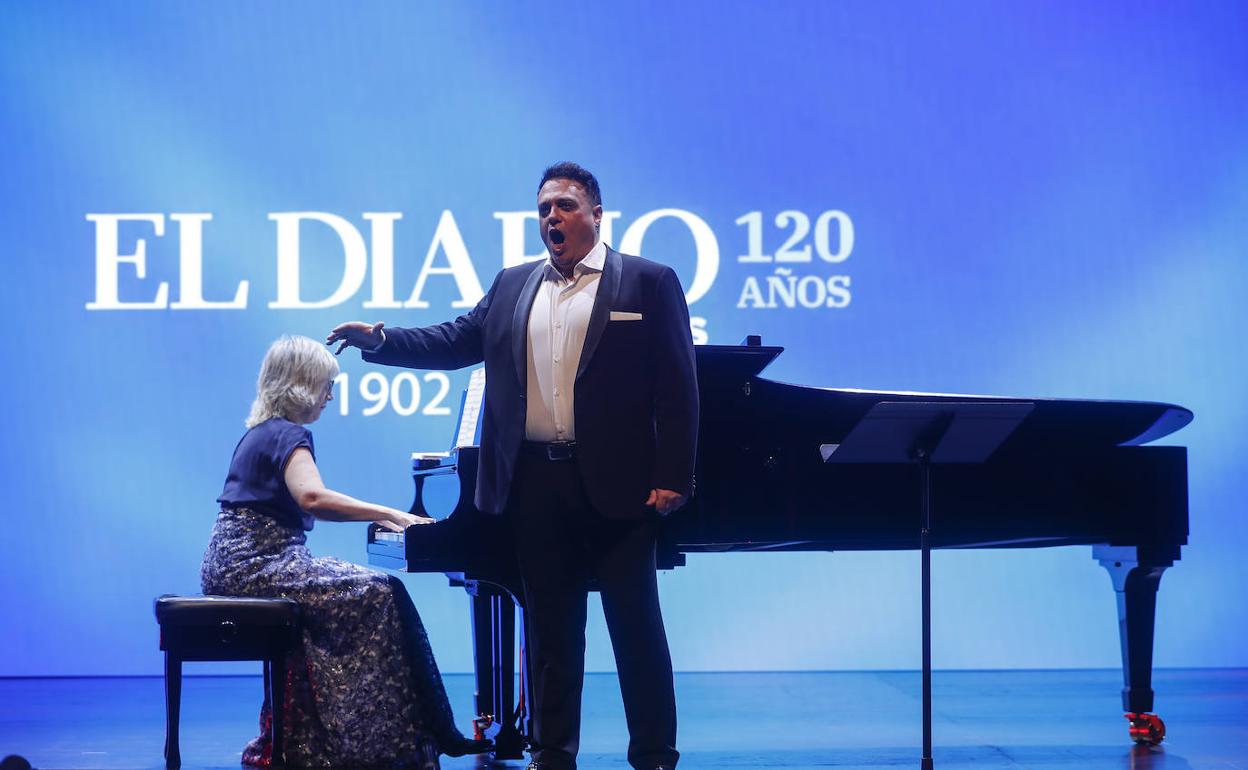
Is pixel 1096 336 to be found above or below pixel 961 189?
below

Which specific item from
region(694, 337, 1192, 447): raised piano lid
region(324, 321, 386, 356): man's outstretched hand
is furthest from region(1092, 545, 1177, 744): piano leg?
region(324, 321, 386, 356): man's outstretched hand

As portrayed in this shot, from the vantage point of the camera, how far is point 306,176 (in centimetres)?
537

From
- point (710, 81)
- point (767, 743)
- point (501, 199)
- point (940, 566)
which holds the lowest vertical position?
point (767, 743)

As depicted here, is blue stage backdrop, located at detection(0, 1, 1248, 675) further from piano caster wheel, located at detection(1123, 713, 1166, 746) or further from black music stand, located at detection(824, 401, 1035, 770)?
black music stand, located at detection(824, 401, 1035, 770)

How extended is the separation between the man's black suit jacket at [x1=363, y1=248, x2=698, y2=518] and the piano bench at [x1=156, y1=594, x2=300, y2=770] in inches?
29.3

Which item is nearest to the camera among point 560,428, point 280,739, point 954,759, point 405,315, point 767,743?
point 560,428

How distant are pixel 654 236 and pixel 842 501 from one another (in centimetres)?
210

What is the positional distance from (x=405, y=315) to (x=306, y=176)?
2.44 ft

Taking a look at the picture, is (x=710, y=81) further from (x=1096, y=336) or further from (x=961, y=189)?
(x=1096, y=336)

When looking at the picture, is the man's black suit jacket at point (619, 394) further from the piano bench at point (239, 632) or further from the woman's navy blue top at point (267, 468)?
the piano bench at point (239, 632)

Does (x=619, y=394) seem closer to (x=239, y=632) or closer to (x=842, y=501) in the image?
(x=842, y=501)

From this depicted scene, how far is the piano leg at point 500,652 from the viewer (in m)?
3.47

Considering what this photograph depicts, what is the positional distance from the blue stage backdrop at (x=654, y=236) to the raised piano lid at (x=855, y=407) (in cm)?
158

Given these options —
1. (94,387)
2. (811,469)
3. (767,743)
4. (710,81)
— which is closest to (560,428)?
(811,469)
